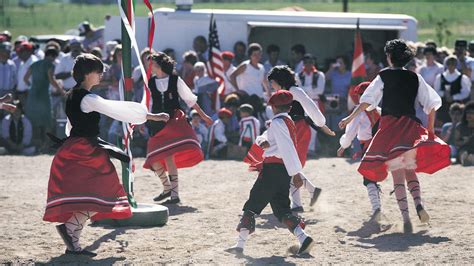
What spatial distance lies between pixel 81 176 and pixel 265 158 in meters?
1.40

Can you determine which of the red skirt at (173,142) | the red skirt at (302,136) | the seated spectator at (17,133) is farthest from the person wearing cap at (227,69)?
the red skirt at (302,136)

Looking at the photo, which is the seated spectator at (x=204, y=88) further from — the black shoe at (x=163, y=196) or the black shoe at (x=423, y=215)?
the black shoe at (x=423, y=215)

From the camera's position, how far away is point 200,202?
1121 centimetres

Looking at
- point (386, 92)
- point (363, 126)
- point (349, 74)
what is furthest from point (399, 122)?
point (349, 74)

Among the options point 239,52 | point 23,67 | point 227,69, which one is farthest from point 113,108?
point 239,52

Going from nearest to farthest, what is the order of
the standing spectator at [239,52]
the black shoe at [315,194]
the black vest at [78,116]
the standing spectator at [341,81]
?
the black vest at [78,116] → the black shoe at [315,194] → the standing spectator at [341,81] → the standing spectator at [239,52]

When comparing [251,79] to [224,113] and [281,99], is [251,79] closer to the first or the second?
[224,113]

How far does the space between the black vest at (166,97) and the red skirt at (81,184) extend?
2684mm

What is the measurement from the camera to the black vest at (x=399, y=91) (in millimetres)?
9008

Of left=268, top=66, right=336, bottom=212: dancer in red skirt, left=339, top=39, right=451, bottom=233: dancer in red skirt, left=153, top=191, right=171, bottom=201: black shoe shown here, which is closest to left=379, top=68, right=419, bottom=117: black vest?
left=339, top=39, right=451, bottom=233: dancer in red skirt

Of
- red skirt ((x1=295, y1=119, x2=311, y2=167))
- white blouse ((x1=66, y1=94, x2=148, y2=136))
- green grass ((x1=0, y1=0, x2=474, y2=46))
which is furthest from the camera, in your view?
green grass ((x1=0, y1=0, x2=474, y2=46))

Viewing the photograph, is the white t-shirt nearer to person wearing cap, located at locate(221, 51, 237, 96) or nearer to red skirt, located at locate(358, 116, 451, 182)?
person wearing cap, located at locate(221, 51, 237, 96)

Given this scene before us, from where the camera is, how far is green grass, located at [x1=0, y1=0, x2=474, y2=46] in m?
27.3

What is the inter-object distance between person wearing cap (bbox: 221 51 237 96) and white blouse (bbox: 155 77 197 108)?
5404 mm
